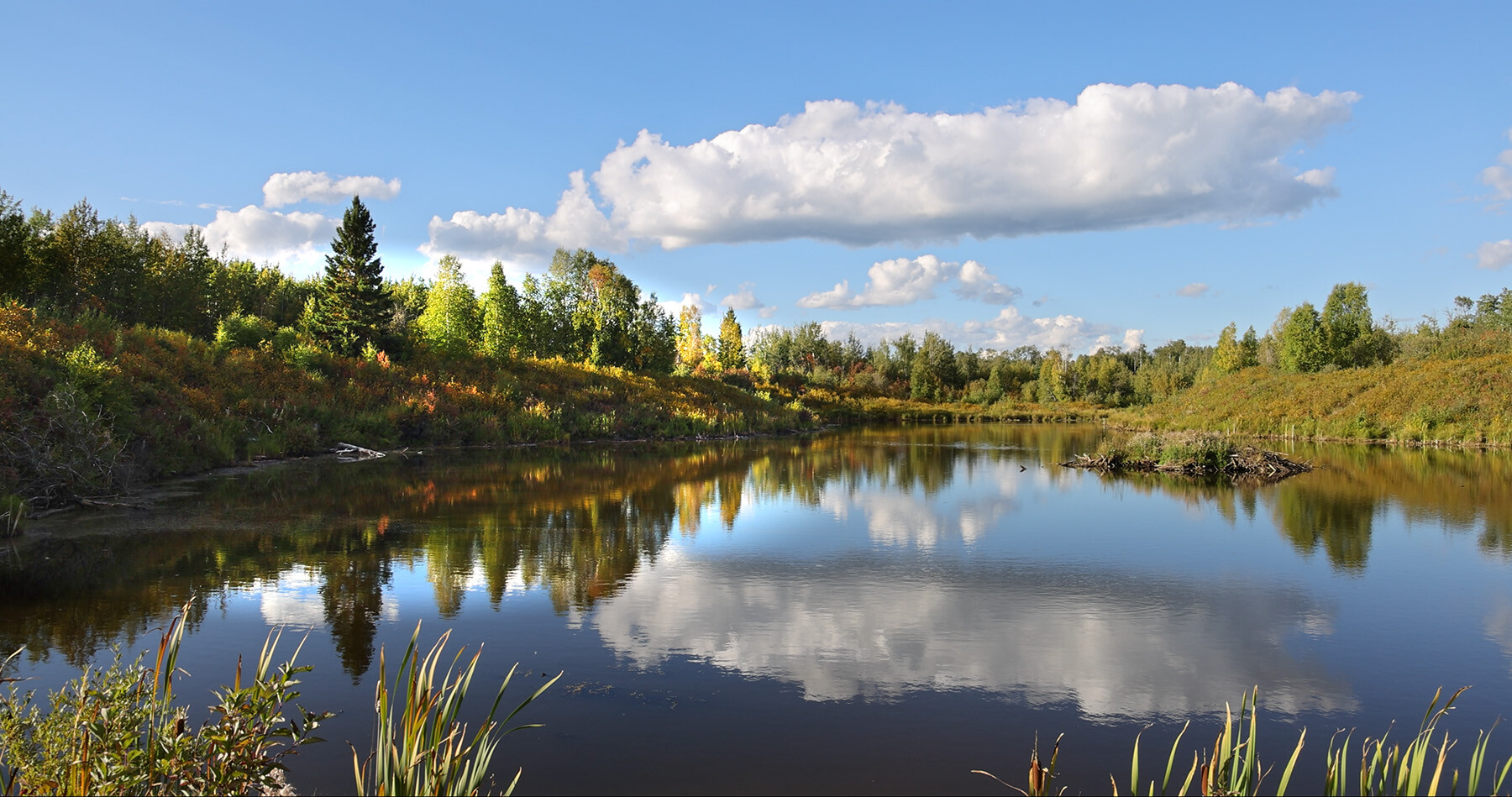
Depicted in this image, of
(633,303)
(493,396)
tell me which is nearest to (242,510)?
A: (493,396)

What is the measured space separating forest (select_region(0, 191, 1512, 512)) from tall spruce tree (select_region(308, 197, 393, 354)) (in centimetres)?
8

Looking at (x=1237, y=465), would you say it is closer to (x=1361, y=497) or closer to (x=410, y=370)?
(x=1361, y=497)

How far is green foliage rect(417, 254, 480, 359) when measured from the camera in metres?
46.5

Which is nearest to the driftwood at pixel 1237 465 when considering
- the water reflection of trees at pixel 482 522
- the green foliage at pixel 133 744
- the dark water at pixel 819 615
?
the water reflection of trees at pixel 482 522

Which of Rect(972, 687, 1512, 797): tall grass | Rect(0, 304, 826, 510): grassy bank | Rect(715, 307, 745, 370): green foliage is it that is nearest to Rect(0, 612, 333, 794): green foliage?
Rect(972, 687, 1512, 797): tall grass

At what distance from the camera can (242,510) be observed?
45.4 feet

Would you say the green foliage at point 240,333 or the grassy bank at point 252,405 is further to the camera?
the green foliage at point 240,333

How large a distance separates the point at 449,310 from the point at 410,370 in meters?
13.9

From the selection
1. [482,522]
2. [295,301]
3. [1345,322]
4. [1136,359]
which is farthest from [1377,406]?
[1136,359]

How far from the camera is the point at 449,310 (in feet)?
155

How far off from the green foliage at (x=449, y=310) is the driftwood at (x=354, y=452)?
19.0 meters

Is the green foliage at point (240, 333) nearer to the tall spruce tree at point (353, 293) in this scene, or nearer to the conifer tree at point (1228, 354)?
the tall spruce tree at point (353, 293)

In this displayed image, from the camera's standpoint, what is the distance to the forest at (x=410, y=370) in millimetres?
17188

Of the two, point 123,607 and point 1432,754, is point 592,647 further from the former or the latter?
point 1432,754
